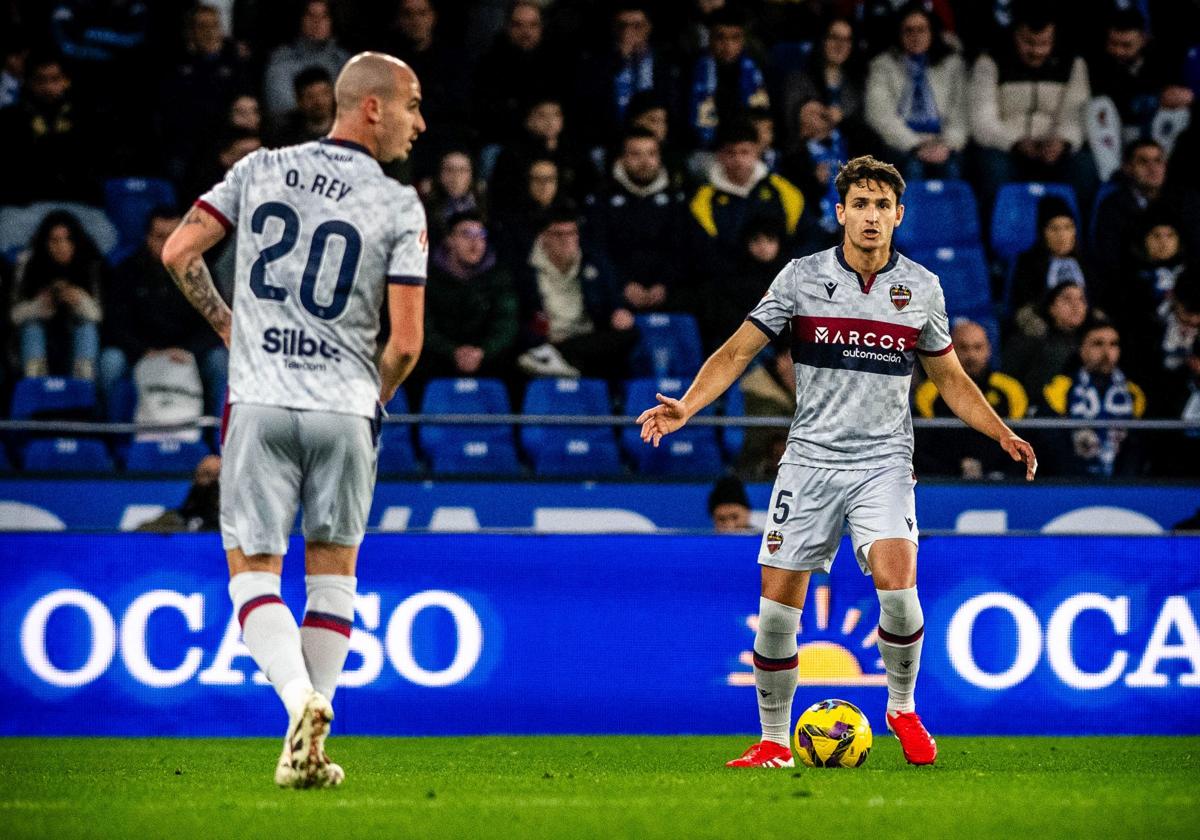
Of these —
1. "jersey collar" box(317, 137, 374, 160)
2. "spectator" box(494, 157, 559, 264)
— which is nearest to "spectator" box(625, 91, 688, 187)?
"spectator" box(494, 157, 559, 264)

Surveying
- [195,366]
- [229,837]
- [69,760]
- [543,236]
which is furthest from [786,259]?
[229,837]

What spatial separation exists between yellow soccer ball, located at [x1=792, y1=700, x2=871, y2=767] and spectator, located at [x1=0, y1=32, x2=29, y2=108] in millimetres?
8872

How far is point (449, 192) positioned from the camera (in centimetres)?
1193

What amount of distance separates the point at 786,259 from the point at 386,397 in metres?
6.77

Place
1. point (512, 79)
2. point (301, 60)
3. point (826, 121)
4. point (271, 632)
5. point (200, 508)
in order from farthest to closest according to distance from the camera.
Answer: point (512, 79), point (301, 60), point (826, 121), point (200, 508), point (271, 632)

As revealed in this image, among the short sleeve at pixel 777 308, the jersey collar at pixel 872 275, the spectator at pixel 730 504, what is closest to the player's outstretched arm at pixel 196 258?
the short sleeve at pixel 777 308

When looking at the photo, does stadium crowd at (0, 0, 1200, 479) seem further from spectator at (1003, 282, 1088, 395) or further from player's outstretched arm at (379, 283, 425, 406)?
player's outstretched arm at (379, 283, 425, 406)

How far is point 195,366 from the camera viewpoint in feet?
36.6

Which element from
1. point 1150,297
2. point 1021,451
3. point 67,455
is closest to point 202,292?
point 1021,451

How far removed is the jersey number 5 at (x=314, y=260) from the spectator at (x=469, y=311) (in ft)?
19.4

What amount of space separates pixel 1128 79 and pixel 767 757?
914cm

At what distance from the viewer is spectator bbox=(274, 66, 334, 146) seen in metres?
12.4

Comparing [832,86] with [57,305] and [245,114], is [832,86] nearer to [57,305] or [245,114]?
[245,114]

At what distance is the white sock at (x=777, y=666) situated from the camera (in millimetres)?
6777
